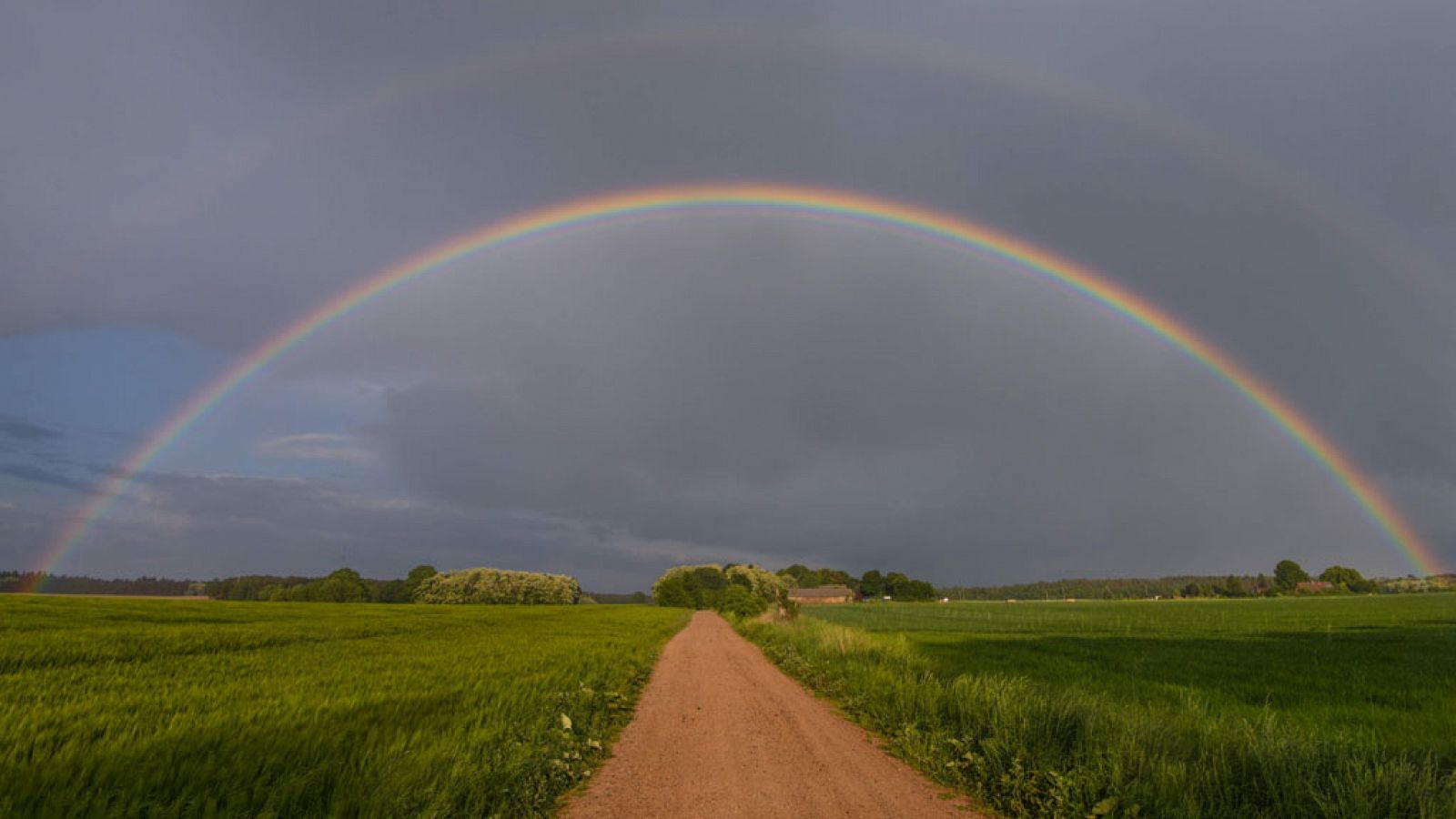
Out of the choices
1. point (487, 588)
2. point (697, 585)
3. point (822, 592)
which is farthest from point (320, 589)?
point (822, 592)

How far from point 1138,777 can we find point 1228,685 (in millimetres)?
12087

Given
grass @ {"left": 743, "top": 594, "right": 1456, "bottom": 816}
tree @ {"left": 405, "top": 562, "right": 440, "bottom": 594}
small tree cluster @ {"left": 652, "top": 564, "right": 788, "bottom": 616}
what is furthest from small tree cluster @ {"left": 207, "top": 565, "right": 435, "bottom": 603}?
grass @ {"left": 743, "top": 594, "right": 1456, "bottom": 816}

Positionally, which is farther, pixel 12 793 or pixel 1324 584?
pixel 1324 584

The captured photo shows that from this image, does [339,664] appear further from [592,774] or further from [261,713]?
[592,774]

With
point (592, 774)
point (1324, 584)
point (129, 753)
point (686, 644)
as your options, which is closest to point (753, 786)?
point (592, 774)

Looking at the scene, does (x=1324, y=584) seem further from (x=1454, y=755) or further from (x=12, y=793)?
(x=12, y=793)

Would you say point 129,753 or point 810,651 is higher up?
point 129,753

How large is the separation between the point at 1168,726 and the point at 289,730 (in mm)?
10165

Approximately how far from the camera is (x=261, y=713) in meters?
7.82

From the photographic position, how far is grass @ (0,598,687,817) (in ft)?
15.7

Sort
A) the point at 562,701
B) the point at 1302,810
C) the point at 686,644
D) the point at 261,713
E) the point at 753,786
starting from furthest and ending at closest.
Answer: the point at 686,644 < the point at 562,701 < the point at 261,713 < the point at 753,786 < the point at 1302,810

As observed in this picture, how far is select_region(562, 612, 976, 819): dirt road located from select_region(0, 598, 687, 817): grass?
2.17 feet

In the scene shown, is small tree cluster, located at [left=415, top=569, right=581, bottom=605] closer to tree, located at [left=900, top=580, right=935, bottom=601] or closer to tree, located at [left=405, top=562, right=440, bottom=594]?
tree, located at [left=405, top=562, right=440, bottom=594]

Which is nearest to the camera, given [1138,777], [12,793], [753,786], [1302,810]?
[12,793]
